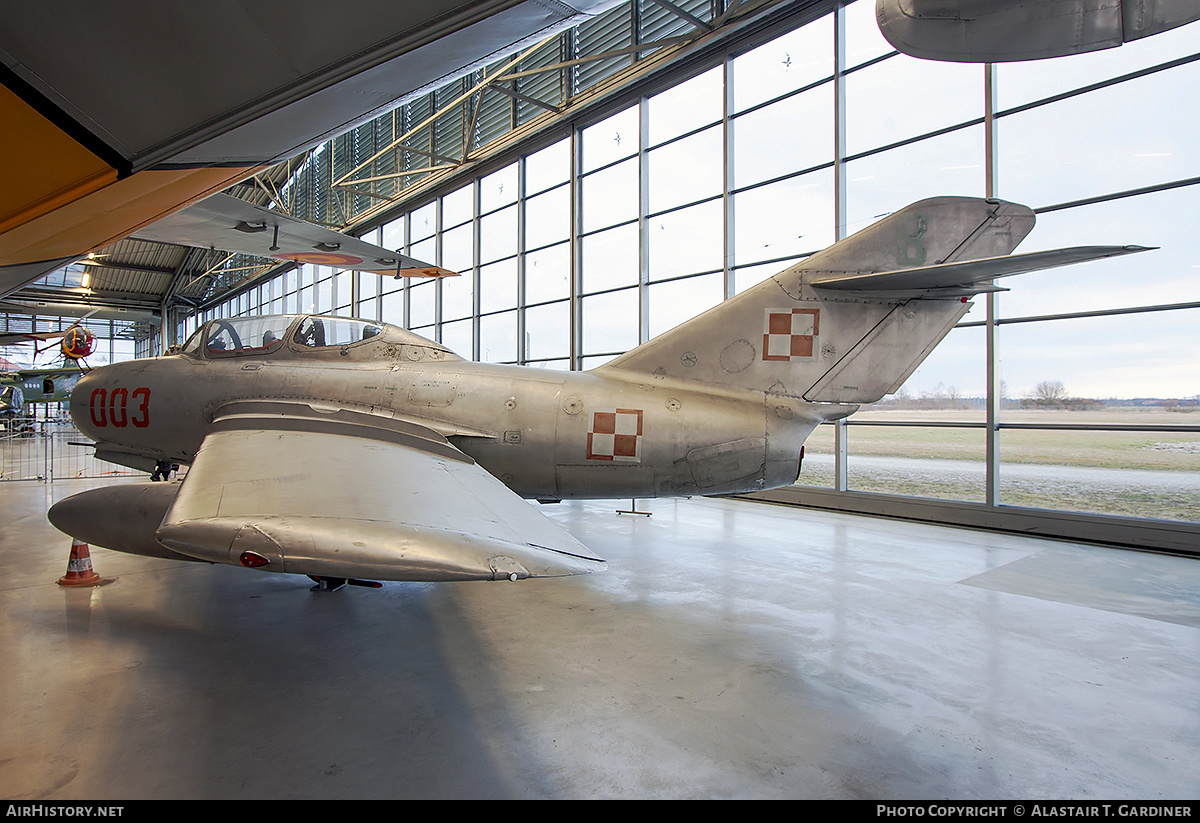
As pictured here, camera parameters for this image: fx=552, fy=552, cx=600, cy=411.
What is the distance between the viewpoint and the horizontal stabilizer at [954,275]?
3646mm

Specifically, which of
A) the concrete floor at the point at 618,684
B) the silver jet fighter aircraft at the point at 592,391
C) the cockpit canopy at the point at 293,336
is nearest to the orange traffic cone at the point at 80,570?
the concrete floor at the point at 618,684

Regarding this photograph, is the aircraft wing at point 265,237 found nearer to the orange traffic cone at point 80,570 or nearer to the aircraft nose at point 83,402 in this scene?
the aircraft nose at point 83,402

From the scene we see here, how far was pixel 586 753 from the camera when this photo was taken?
285cm

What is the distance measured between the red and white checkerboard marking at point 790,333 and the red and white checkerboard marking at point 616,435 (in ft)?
4.65

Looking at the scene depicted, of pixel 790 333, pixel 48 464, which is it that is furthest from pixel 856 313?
pixel 48 464

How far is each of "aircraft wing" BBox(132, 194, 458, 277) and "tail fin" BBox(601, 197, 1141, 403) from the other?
31.0 ft

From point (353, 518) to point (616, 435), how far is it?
9.58 feet

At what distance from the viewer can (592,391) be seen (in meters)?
5.42

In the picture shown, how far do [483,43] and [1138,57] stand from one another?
9.55m

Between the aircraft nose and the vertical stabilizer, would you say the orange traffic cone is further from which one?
the vertical stabilizer

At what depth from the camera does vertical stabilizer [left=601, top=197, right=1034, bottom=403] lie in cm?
496

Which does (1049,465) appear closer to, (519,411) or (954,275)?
(954,275)

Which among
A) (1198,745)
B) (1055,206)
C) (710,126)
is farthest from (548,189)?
(1198,745)
